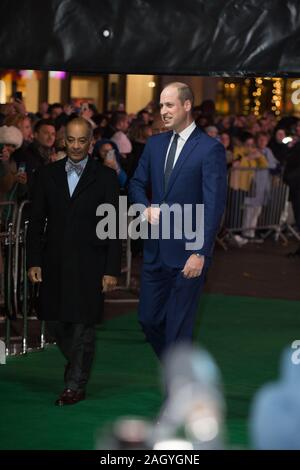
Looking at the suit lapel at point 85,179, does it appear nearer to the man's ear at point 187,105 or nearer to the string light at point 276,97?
the man's ear at point 187,105

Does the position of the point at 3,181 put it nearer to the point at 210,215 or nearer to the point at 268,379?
the point at 268,379

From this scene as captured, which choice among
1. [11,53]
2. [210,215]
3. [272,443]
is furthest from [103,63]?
[272,443]

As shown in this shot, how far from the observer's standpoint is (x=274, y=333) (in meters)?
11.6

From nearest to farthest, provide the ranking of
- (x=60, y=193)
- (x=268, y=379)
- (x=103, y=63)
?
1. (x=103, y=63)
2. (x=60, y=193)
3. (x=268, y=379)

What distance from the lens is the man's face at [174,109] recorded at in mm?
7234

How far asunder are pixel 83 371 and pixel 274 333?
401 cm

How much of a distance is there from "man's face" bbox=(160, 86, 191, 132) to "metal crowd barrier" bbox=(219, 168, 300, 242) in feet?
42.2

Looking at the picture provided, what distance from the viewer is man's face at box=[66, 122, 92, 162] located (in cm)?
793

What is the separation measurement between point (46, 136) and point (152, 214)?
674cm

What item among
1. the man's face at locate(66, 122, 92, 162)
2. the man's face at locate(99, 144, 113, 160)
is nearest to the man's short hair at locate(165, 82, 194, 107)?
the man's face at locate(66, 122, 92, 162)

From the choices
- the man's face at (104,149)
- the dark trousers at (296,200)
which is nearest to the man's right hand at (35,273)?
the man's face at (104,149)

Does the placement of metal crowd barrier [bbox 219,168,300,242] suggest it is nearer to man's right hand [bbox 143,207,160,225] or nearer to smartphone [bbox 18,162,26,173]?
smartphone [bbox 18,162,26,173]

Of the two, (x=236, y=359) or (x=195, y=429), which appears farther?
(x=236, y=359)

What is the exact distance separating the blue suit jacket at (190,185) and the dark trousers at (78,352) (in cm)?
93
